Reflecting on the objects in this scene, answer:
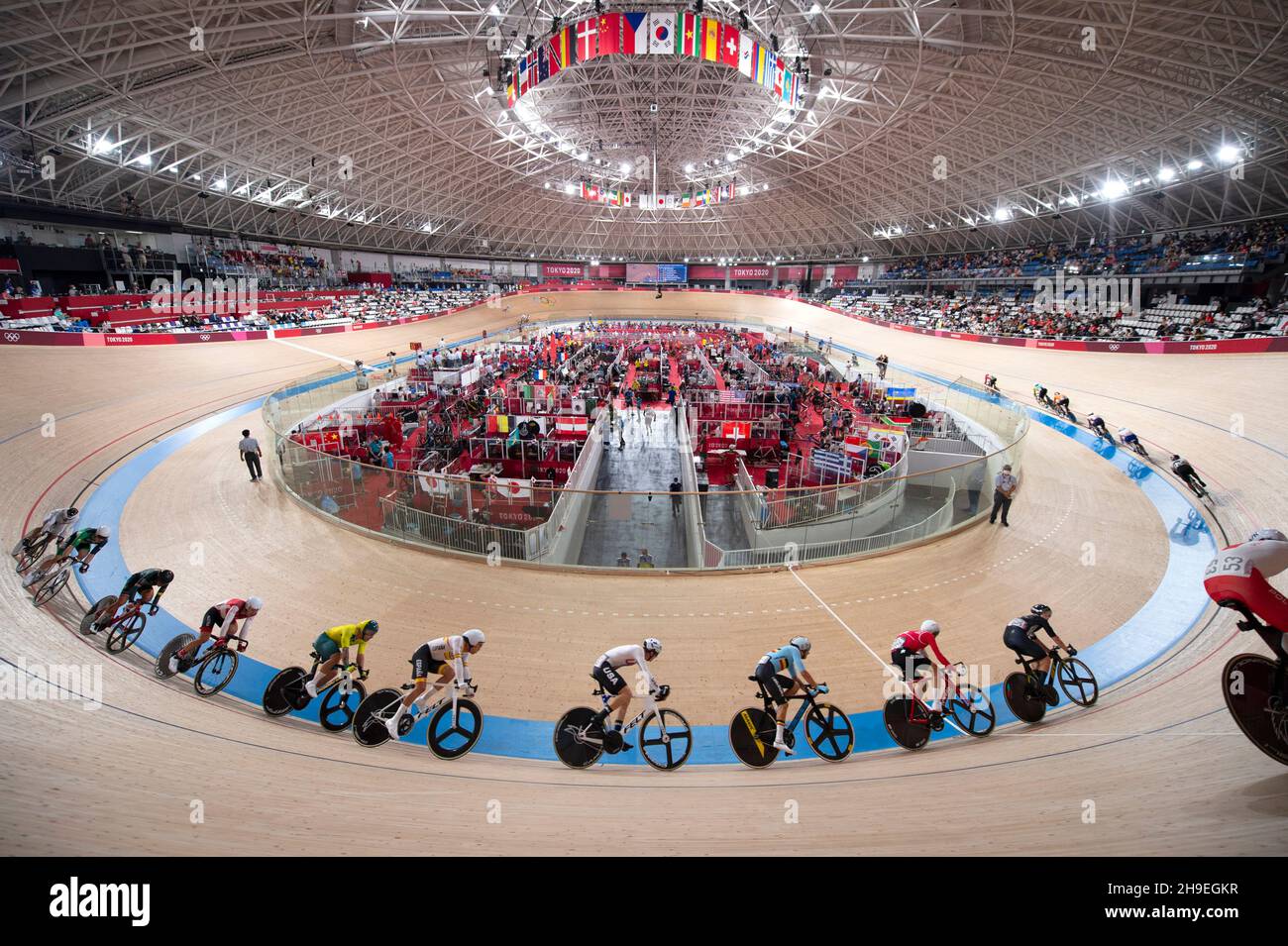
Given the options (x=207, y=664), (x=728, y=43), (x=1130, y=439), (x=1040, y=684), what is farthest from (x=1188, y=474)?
(x=207, y=664)

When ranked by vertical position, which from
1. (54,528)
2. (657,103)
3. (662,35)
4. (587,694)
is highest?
(657,103)

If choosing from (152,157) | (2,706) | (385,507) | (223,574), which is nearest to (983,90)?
(385,507)

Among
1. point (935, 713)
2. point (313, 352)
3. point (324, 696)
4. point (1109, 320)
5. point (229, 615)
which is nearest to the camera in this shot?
point (935, 713)

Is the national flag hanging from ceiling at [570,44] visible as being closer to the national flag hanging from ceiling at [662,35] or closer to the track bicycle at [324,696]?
the national flag hanging from ceiling at [662,35]

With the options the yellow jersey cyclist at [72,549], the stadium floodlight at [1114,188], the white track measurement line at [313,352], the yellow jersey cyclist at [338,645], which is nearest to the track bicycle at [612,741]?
the yellow jersey cyclist at [338,645]

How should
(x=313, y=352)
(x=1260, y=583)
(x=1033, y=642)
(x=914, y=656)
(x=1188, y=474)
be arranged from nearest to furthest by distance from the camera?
(x=1260, y=583) → (x=914, y=656) → (x=1033, y=642) → (x=1188, y=474) → (x=313, y=352)

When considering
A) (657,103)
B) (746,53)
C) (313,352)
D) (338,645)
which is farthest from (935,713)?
(657,103)

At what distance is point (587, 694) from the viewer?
510 cm

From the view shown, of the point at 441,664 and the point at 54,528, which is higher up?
the point at 54,528

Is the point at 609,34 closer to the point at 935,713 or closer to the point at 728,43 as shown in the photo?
the point at 728,43

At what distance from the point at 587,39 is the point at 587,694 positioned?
15.0m

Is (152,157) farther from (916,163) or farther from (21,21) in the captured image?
(916,163)

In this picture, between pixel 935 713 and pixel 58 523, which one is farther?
pixel 58 523

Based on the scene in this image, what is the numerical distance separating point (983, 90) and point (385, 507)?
27.7 m
